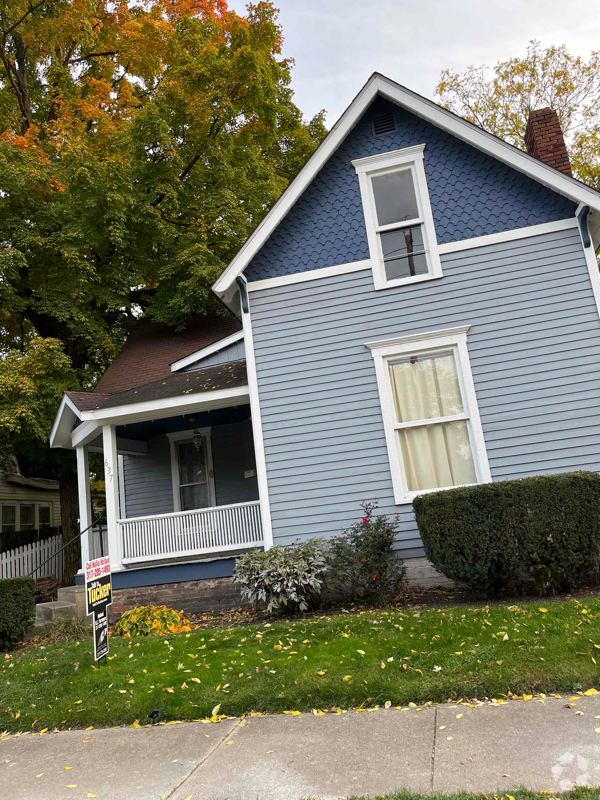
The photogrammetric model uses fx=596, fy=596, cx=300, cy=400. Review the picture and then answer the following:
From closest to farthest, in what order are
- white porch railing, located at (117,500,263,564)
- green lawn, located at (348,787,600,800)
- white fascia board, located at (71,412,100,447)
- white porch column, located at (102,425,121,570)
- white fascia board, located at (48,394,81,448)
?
green lawn, located at (348,787,600,800) → white porch railing, located at (117,500,263,564) → white porch column, located at (102,425,121,570) → white fascia board, located at (48,394,81,448) → white fascia board, located at (71,412,100,447)

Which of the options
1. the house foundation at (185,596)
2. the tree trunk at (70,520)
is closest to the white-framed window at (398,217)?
the house foundation at (185,596)

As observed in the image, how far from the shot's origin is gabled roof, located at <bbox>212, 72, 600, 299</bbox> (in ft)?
28.4

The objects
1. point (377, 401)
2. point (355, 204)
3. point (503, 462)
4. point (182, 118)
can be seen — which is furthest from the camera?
point (182, 118)

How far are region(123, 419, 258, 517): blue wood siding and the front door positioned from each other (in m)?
0.25

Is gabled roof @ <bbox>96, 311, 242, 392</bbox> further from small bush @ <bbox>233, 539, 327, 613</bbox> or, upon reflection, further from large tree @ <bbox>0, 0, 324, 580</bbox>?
small bush @ <bbox>233, 539, 327, 613</bbox>

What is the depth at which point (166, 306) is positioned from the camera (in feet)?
51.1

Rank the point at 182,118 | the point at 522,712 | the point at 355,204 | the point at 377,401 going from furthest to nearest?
the point at 182,118, the point at 355,204, the point at 377,401, the point at 522,712

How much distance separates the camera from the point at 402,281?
363 inches

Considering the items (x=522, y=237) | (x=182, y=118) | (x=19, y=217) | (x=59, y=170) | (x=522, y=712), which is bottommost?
(x=522, y=712)

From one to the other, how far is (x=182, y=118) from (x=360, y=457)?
12760 mm

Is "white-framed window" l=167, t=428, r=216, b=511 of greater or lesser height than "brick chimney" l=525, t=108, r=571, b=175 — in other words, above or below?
below

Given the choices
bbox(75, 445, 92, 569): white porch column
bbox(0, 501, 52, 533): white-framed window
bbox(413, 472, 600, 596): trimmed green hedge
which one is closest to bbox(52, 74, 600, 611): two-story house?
bbox(75, 445, 92, 569): white porch column

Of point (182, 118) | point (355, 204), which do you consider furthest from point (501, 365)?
point (182, 118)

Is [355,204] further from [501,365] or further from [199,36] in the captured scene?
[199,36]
